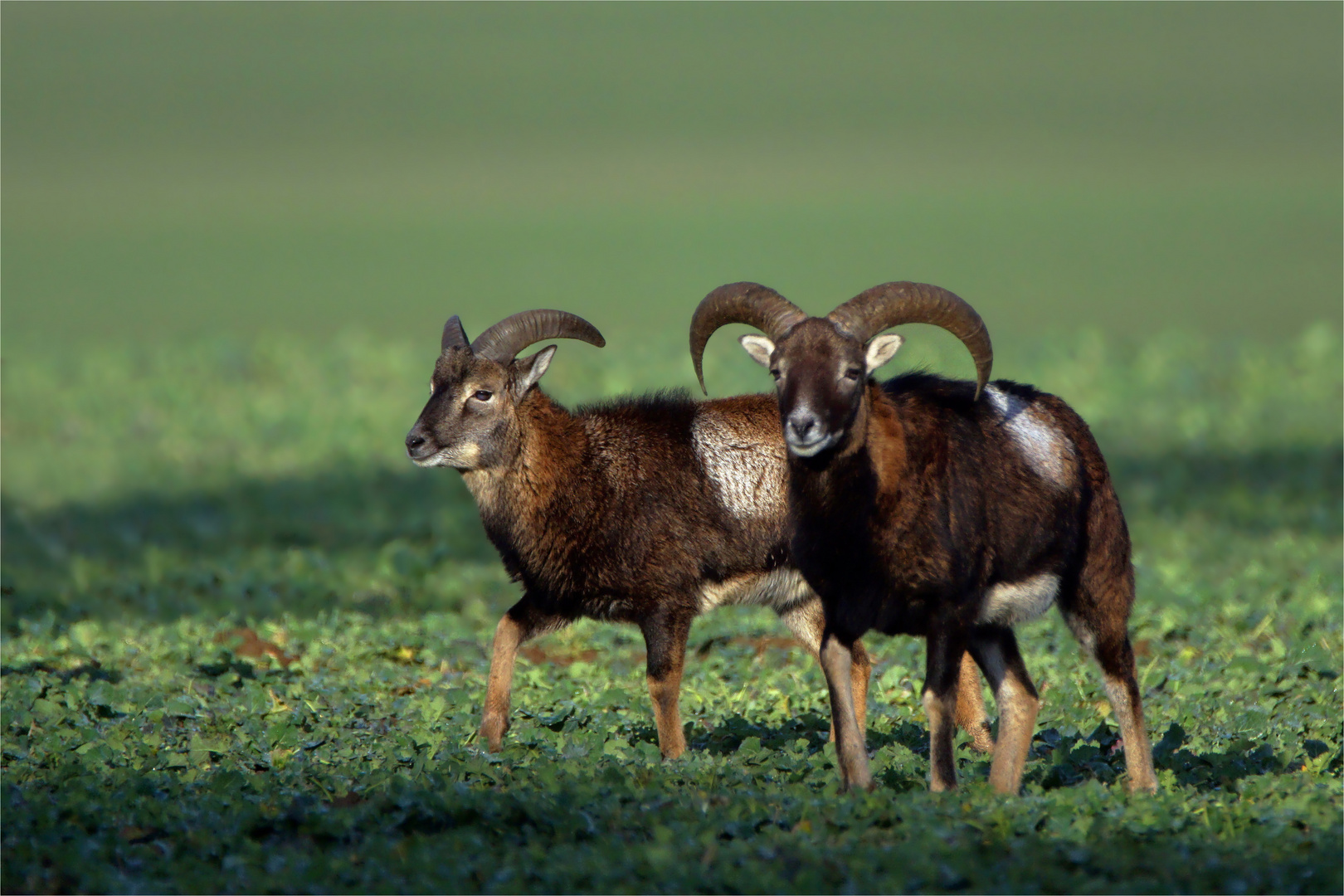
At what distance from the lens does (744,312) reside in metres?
9.31

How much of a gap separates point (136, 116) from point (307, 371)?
60151 millimetres

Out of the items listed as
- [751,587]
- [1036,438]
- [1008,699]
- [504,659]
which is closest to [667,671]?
[751,587]

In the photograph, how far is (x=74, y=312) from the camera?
47.6 m

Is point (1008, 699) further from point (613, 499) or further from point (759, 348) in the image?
point (613, 499)

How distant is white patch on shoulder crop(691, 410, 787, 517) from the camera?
10.7 m

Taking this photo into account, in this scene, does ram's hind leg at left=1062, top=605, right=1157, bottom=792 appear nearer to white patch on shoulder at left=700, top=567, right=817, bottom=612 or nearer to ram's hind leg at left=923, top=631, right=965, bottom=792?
ram's hind leg at left=923, top=631, right=965, bottom=792

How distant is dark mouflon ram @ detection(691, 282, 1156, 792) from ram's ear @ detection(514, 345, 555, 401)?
2.00 m

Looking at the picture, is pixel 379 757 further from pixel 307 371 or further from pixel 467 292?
pixel 467 292

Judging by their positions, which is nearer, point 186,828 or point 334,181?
point 186,828

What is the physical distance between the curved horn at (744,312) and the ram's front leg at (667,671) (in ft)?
5.60

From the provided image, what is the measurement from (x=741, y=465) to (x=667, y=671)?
1.56 metres

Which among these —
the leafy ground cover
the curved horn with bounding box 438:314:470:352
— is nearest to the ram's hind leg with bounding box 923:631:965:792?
the leafy ground cover

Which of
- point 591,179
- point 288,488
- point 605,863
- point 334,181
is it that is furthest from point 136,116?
point 605,863

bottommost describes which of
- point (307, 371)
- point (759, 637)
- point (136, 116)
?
point (759, 637)
